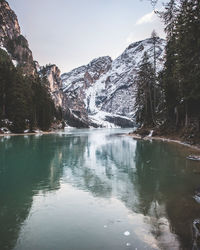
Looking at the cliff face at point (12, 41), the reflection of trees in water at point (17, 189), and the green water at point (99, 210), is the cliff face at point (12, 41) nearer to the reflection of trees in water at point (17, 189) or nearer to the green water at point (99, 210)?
the reflection of trees in water at point (17, 189)

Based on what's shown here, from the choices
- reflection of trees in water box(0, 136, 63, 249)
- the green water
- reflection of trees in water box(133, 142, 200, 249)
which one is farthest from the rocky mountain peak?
reflection of trees in water box(133, 142, 200, 249)

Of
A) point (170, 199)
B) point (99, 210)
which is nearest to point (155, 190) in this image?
point (170, 199)

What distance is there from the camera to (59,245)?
5.32 m

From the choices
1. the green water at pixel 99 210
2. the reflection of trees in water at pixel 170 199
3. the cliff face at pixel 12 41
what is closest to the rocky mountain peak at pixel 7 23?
the cliff face at pixel 12 41

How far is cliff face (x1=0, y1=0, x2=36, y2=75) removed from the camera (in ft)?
445

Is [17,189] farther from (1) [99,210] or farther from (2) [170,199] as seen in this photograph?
(2) [170,199]

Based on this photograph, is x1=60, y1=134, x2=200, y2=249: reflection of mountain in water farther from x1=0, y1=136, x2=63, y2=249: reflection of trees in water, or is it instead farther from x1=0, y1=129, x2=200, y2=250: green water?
x1=0, y1=136, x2=63, y2=249: reflection of trees in water

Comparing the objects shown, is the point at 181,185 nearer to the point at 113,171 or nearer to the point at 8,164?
the point at 113,171

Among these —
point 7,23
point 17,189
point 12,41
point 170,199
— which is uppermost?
point 7,23

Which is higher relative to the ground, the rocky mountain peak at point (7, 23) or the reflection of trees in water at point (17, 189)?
the rocky mountain peak at point (7, 23)

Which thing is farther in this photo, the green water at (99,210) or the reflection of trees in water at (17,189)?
the reflection of trees in water at (17,189)

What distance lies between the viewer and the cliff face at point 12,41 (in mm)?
135613

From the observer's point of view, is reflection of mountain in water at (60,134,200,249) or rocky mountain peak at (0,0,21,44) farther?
rocky mountain peak at (0,0,21,44)

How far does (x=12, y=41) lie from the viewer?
14100 cm
